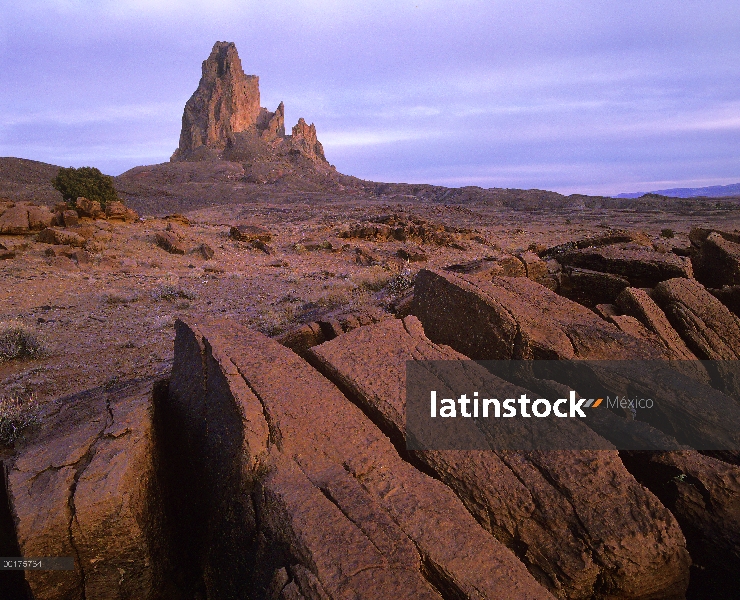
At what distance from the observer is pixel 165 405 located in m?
4.67

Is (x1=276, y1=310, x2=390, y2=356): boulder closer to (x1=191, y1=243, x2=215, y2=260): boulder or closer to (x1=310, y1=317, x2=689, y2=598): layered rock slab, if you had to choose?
(x1=310, y1=317, x2=689, y2=598): layered rock slab

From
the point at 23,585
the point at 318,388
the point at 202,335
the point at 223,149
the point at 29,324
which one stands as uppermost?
the point at 223,149

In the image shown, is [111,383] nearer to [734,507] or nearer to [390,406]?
[390,406]

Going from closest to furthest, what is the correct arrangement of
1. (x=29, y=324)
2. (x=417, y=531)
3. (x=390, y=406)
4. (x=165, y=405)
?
(x=417, y=531), (x=390, y=406), (x=165, y=405), (x=29, y=324)

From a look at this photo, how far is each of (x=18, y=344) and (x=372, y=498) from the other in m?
7.58

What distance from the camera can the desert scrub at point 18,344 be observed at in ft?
25.3

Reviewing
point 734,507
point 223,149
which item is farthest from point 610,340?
point 223,149

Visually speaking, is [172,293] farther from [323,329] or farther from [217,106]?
[217,106]

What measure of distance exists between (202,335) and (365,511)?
8.43 ft

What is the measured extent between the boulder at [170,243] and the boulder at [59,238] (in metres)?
2.75

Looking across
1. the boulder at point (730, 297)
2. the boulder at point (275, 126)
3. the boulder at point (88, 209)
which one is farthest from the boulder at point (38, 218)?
the boulder at point (275, 126)

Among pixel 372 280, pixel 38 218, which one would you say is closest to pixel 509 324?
pixel 372 280

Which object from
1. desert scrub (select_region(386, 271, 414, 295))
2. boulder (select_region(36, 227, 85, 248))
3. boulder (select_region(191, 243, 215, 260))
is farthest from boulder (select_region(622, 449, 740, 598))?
boulder (select_region(36, 227, 85, 248))

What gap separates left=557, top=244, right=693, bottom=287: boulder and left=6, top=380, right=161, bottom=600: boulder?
772 cm
